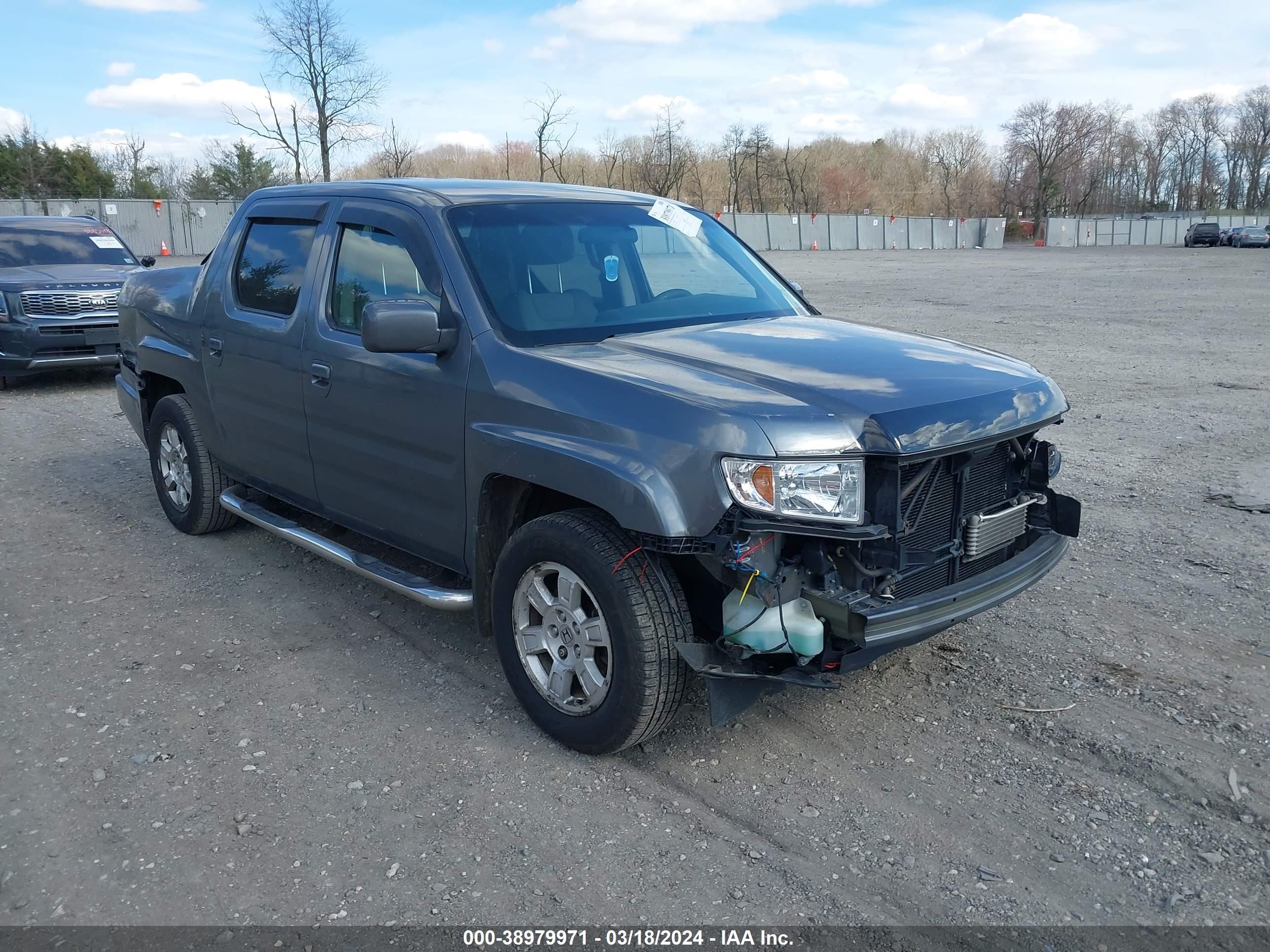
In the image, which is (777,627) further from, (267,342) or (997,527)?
(267,342)

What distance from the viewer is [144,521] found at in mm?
6484

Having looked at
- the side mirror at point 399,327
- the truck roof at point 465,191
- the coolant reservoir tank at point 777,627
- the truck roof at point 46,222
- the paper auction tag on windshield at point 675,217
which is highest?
the truck roof at point 46,222

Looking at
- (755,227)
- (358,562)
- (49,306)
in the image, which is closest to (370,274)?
(358,562)

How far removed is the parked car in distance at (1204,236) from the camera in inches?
2334

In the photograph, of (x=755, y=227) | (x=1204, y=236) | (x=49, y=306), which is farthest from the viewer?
(x=1204, y=236)

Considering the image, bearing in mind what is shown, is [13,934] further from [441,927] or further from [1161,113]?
[1161,113]

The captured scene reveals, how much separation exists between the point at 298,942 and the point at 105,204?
40.6m

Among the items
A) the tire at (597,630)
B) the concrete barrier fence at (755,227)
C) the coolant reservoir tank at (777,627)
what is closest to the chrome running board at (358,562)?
the tire at (597,630)

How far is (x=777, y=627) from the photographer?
10.5 feet

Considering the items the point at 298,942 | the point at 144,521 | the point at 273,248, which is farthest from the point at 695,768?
the point at 144,521

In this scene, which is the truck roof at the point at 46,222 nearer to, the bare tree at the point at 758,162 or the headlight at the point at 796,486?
the headlight at the point at 796,486

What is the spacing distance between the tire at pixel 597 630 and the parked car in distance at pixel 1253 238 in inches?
2509

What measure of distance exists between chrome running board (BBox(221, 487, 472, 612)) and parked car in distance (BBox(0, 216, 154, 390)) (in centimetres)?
664

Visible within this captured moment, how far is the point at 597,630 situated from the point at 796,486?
2.82 feet
